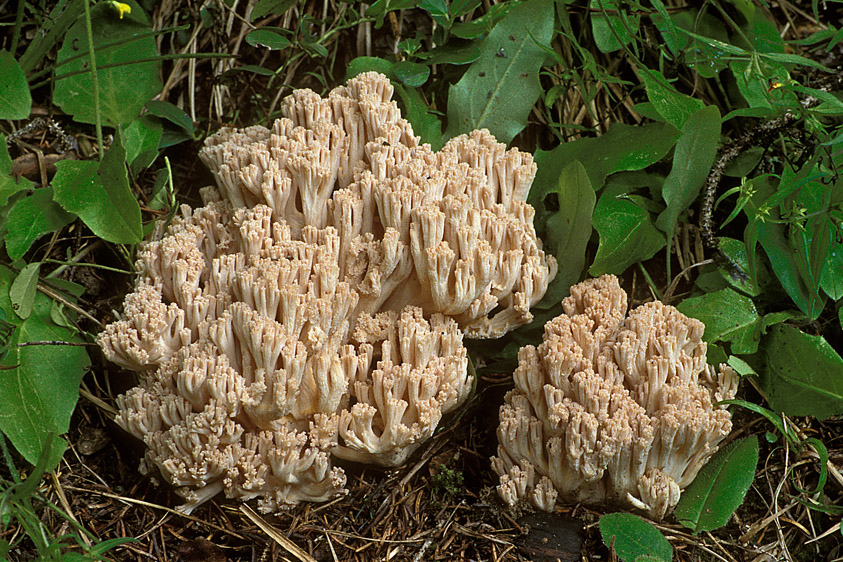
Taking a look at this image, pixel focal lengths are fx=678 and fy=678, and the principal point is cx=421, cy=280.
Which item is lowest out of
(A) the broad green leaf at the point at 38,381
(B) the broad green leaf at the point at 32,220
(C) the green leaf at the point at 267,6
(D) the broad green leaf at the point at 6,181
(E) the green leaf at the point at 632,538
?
(E) the green leaf at the point at 632,538

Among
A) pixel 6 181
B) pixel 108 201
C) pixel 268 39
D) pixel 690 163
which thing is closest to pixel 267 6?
pixel 268 39

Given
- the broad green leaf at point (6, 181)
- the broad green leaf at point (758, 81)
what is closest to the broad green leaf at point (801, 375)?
the broad green leaf at point (758, 81)

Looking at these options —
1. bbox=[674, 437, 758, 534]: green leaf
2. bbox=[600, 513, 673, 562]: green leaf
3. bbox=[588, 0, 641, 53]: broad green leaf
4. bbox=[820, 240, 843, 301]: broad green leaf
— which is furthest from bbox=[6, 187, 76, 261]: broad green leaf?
bbox=[820, 240, 843, 301]: broad green leaf

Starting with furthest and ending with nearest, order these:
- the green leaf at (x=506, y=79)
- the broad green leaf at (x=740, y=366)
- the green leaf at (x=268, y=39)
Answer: the green leaf at (x=506, y=79)
the green leaf at (x=268, y=39)
the broad green leaf at (x=740, y=366)

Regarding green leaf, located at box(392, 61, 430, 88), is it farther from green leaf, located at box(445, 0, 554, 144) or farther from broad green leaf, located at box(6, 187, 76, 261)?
broad green leaf, located at box(6, 187, 76, 261)

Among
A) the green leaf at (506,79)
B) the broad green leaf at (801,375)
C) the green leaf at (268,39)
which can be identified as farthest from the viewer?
the green leaf at (506,79)

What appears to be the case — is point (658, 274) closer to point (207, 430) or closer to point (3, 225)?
point (207, 430)

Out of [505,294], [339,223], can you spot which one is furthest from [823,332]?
[339,223]

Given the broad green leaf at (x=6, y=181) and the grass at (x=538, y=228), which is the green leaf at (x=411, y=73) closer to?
the grass at (x=538, y=228)

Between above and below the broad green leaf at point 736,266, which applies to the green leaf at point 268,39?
above
